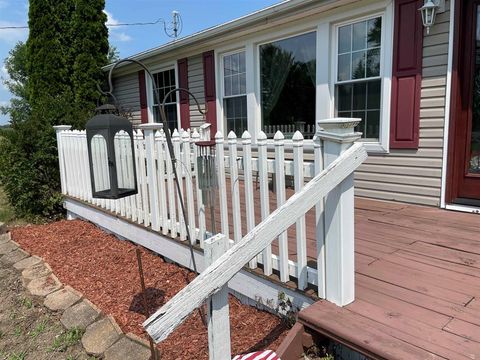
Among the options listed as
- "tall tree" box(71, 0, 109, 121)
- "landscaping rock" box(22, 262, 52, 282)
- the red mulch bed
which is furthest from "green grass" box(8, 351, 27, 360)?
"tall tree" box(71, 0, 109, 121)

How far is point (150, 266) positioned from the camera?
334 cm

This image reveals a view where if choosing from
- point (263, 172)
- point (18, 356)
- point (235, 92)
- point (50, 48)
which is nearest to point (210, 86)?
point (235, 92)

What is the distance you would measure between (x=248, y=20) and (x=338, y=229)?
3768mm

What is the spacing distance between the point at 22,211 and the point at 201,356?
4.36m

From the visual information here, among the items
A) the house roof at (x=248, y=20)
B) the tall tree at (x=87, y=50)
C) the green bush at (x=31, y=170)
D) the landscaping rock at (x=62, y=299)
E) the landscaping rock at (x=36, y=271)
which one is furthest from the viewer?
the tall tree at (x=87, y=50)

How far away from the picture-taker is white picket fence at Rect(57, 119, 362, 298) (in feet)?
6.52

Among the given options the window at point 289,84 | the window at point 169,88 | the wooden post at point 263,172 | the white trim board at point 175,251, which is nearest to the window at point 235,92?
the window at point 289,84

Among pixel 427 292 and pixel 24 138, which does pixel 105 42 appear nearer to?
pixel 24 138

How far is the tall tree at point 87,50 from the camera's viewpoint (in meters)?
8.54

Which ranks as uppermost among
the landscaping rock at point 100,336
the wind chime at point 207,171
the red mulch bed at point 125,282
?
the wind chime at point 207,171

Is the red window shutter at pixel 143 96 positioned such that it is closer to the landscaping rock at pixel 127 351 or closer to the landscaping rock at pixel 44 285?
the landscaping rock at pixel 44 285

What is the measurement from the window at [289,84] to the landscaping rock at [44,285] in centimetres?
328

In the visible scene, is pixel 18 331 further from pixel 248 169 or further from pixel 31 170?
pixel 31 170

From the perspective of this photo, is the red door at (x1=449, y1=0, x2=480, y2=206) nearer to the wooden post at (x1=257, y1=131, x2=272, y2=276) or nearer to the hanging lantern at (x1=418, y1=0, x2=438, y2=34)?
the hanging lantern at (x1=418, y1=0, x2=438, y2=34)
